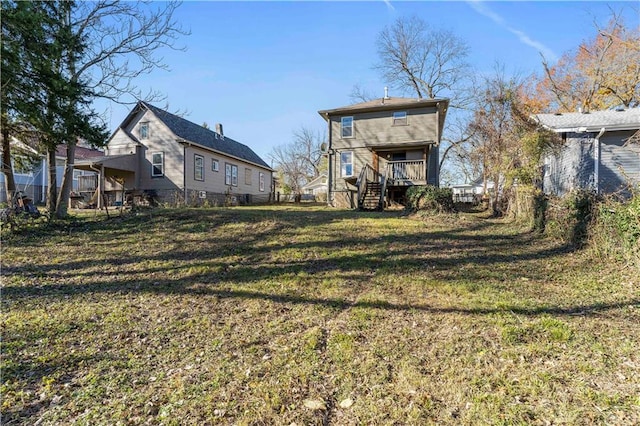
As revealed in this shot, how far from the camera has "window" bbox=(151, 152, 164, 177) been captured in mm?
19781

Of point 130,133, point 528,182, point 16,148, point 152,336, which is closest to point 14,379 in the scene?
point 152,336

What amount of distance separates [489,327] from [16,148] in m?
16.3

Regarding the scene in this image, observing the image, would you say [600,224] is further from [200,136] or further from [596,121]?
[200,136]

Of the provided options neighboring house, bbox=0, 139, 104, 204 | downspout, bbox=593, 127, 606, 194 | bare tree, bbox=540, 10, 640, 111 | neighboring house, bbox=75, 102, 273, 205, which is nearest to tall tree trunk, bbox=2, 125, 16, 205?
neighboring house, bbox=0, 139, 104, 204

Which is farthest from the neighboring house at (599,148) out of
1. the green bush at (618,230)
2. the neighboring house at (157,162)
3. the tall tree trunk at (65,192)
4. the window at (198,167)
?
the window at (198,167)

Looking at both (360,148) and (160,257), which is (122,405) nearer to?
(160,257)

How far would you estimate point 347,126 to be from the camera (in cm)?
2034

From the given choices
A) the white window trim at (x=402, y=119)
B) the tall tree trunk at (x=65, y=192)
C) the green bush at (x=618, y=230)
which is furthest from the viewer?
the white window trim at (x=402, y=119)

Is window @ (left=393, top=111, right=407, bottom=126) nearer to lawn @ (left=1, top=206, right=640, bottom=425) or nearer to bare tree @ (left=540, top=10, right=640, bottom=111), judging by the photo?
bare tree @ (left=540, top=10, right=640, bottom=111)

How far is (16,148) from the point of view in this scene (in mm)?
12344

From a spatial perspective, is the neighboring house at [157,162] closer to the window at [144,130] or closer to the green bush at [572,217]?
the window at [144,130]

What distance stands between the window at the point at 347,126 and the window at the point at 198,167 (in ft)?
29.9

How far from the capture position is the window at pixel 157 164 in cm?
1978

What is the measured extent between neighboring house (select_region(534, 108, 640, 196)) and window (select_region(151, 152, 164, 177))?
19343 millimetres
